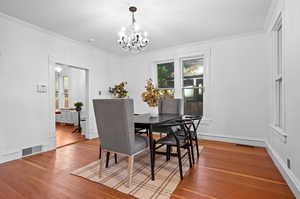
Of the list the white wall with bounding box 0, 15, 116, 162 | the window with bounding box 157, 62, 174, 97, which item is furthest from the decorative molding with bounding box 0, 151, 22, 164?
the window with bounding box 157, 62, 174, 97

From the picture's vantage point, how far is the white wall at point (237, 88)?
127 inches

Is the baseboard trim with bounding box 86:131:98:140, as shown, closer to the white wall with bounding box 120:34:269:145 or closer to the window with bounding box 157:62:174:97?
the window with bounding box 157:62:174:97

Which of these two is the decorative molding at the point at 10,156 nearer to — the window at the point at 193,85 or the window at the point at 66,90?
the window at the point at 193,85

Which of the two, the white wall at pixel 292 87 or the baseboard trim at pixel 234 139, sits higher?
the white wall at pixel 292 87

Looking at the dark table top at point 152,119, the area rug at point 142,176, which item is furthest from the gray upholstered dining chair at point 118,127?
the dark table top at point 152,119

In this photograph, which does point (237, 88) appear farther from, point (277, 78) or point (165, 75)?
point (165, 75)

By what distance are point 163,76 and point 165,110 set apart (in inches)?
62.7

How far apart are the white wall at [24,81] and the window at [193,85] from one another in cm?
316

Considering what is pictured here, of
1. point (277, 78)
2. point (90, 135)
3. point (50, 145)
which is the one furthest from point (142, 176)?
point (277, 78)

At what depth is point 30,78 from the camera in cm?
288

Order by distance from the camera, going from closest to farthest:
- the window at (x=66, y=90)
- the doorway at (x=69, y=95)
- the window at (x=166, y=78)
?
the window at (x=166, y=78)
the doorway at (x=69, y=95)
the window at (x=66, y=90)

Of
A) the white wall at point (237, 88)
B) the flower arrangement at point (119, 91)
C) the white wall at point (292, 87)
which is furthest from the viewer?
the flower arrangement at point (119, 91)

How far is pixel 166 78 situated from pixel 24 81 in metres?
3.42

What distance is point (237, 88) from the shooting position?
11.4 ft
